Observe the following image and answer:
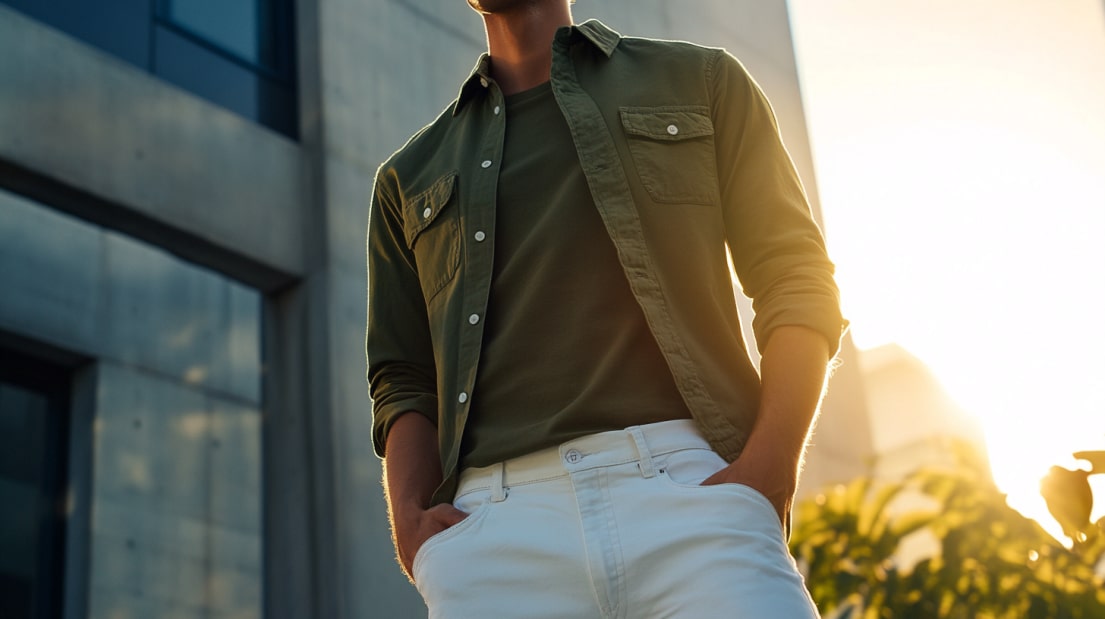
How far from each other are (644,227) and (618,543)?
0.57 m

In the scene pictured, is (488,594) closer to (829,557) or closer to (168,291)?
(829,557)

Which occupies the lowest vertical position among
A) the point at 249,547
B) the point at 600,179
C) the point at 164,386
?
the point at 600,179

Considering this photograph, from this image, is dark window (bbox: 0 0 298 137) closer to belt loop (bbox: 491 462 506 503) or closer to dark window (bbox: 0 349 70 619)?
dark window (bbox: 0 349 70 619)

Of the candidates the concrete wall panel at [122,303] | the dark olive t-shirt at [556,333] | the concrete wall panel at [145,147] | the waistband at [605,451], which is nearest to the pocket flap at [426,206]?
the dark olive t-shirt at [556,333]

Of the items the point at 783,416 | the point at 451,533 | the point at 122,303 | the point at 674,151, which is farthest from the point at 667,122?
the point at 122,303

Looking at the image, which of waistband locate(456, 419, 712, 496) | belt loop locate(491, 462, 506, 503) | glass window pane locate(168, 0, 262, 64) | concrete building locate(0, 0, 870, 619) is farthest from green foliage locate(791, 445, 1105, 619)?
glass window pane locate(168, 0, 262, 64)

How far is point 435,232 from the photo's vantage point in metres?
2.35

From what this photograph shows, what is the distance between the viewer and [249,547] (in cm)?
938

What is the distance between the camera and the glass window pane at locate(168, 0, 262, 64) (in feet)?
24.2

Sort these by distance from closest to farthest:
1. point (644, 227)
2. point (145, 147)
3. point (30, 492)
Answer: point (644, 227)
point (145, 147)
point (30, 492)

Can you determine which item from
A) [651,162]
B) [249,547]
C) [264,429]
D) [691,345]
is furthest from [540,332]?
[249,547]

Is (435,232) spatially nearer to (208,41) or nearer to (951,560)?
(951,560)

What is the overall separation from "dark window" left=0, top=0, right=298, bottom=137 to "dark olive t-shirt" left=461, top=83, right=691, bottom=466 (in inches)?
203

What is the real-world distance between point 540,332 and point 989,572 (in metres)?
2.17
